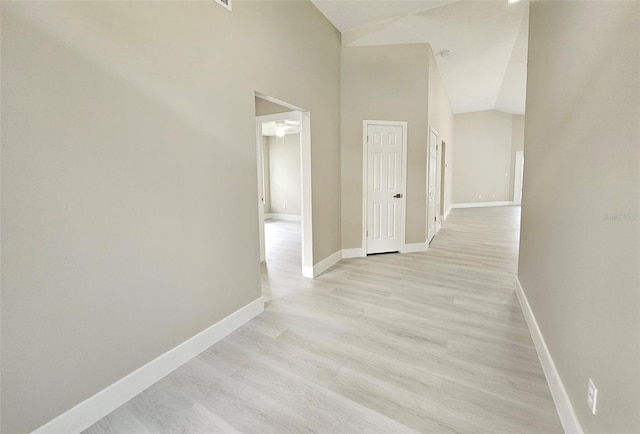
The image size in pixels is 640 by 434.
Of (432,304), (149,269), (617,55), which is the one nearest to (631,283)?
(617,55)

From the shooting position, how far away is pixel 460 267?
396 centimetres

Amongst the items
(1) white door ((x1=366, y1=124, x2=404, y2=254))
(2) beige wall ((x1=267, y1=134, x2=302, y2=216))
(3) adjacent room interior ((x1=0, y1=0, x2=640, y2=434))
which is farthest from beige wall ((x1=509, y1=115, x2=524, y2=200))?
(3) adjacent room interior ((x1=0, y1=0, x2=640, y2=434))

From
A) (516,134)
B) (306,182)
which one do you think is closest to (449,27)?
(306,182)

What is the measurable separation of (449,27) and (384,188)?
7.87 ft

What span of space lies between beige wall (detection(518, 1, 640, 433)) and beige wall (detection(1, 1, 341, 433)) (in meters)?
2.21

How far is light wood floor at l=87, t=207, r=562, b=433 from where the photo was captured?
1492mm

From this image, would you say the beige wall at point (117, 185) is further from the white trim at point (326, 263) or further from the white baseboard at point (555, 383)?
the white baseboard at point (555, 383)

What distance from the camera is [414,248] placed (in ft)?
15.8

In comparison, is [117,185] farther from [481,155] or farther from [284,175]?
[481,155]

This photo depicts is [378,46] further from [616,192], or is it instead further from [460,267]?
[616,192]

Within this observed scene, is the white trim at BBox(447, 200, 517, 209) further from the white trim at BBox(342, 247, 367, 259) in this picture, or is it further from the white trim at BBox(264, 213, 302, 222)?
the white trim at BBox(342, 247, 367, 259)

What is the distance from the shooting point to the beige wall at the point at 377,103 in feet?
13.8

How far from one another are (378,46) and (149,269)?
4.23m

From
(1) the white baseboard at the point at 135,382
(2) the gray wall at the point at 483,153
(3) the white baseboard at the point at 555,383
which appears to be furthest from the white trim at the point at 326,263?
(2) the gray wall at the point at 483,153
